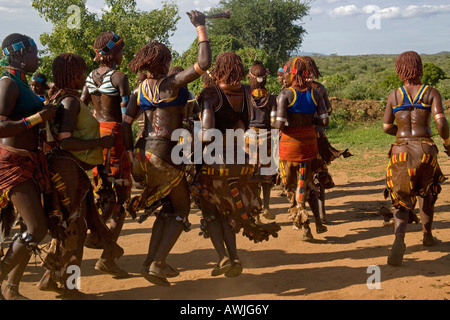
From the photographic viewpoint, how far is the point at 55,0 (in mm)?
16562

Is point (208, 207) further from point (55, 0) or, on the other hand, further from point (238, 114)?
point (55, 0)

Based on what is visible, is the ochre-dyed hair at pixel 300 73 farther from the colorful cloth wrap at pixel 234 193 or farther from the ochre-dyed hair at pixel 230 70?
the colorful cloth wrap at pixel 234 193

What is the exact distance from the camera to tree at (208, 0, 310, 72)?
30453 mm

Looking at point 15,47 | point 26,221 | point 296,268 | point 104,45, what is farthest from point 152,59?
point 296,268

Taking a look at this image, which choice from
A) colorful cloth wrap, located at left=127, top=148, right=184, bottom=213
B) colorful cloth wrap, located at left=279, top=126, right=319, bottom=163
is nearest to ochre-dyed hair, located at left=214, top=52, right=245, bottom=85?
colorful cloth wrap, located at left=127, top=148, right=184, bottom=213

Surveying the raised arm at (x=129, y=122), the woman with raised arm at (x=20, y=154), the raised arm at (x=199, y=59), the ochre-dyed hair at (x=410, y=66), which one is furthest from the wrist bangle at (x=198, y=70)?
the ochre-dyed hair at (x=410, y=66)

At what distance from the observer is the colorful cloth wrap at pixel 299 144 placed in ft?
19.3

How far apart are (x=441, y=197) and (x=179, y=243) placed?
4.54 meters

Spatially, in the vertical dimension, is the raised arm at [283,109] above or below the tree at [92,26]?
below

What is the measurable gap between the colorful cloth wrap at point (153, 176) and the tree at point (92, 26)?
11.1m

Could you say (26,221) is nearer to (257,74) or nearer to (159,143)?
(159,143)

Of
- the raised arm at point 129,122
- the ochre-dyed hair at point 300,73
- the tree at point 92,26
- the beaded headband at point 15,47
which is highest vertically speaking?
the tree at point 92,26

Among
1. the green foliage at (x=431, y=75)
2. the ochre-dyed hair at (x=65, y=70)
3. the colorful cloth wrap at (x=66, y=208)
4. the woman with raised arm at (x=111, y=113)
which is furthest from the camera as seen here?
the green foliage at (x=431, y=75)

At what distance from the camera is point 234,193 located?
4707 mm
